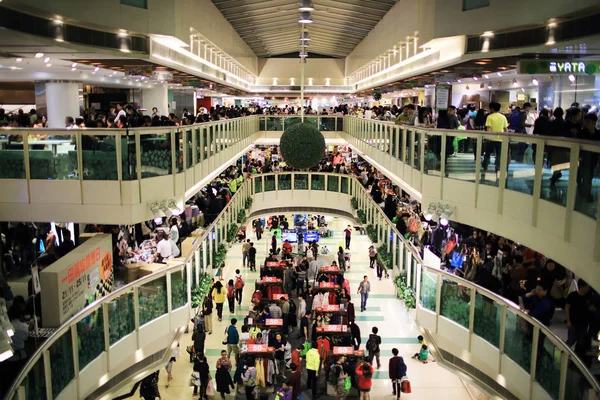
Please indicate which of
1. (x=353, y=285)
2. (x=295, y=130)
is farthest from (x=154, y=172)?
(x=353, y=285)

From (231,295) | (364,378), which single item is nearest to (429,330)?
(364,378)

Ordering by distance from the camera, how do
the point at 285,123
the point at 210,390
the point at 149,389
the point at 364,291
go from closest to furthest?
1. the point at 149,389
2. the point at 210,390
3. the point at 364,291
4. the point at 285,123

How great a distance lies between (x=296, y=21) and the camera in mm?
25641

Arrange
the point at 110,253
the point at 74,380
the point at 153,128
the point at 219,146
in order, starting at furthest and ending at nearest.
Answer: the point at 219,146
the point at 110,253
the point at 153,128
the point at 74,380

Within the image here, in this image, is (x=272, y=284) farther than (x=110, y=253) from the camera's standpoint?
Yes

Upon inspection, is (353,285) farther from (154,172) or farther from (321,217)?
(154,172)

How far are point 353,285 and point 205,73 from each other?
9388 millimetres

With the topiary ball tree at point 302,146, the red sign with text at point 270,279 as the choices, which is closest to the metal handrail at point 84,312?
the topiary ball tree at point 302,146

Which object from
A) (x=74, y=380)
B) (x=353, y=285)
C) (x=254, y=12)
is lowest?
(x=353, y=285)

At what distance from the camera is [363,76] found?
101 ft

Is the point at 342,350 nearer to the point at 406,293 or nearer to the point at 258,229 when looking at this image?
the point at 406,293

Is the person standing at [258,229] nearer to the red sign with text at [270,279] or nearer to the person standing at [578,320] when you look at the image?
the red sign with text at [270,279]

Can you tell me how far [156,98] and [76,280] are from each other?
1726 centimetres

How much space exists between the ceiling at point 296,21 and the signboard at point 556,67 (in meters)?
10.1
